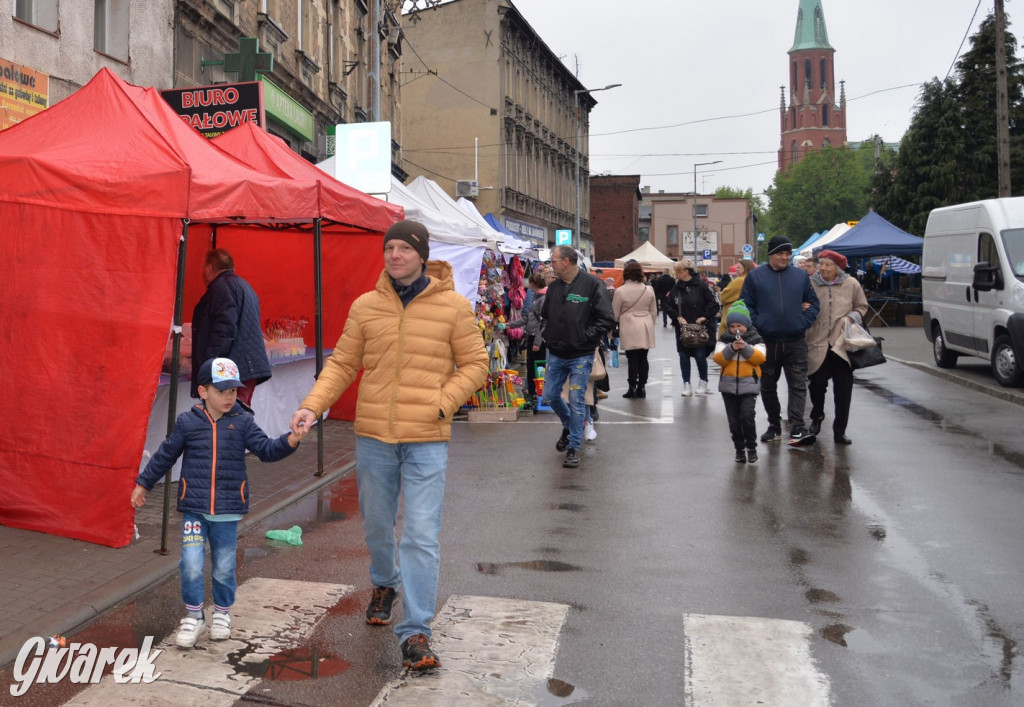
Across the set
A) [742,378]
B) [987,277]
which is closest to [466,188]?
[987,277]

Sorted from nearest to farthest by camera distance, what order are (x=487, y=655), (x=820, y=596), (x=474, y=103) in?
(x=487, y=655), (x=820, y=596), (x=474, y=103)

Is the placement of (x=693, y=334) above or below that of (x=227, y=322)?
below

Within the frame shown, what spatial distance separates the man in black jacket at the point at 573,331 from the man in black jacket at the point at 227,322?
2.72 m

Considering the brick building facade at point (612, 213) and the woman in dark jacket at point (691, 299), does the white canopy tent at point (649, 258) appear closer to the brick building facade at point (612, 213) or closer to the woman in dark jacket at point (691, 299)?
the woman in dark jacket at point (691, 299)

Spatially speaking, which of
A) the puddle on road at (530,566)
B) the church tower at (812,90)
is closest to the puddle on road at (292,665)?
the puddle on road at (530,566)

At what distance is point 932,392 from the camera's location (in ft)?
49.4

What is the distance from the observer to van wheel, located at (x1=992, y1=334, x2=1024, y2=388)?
46.2ft

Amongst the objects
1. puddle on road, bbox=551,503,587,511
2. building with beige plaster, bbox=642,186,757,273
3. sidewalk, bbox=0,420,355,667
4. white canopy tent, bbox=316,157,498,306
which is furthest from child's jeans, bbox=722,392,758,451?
building with beige plaster, bbox=642,186,757,273

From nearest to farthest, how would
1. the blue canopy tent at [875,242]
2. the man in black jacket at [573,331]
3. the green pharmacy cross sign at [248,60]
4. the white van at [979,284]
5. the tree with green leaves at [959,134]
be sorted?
the man in black jacket at [573,331], the white van at [979,284], the green pharmacy cross sign at [248,60], the blue canopy tent at [875,242], the tree with green leaves at [959,134]

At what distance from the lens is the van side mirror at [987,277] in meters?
14.4

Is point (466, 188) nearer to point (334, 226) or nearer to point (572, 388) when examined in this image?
point (334, 226)

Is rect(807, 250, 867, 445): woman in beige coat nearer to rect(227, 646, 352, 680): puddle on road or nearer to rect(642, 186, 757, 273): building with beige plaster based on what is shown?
rect(227, 646, 352, 680): puddle on road

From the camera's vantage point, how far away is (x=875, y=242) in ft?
102

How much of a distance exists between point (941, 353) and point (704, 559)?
13.2m
